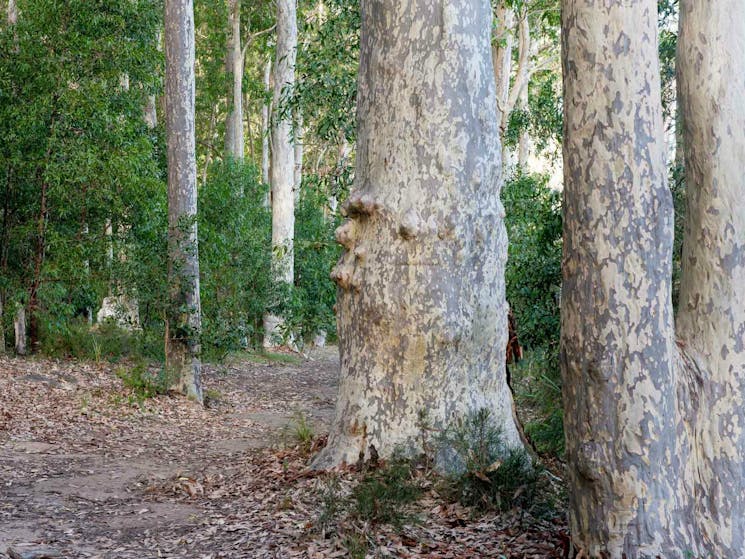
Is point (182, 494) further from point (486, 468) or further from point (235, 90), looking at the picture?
point (235, 90)

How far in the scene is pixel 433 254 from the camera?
596 centimetres

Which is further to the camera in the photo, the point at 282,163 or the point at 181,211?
the point at 282,163

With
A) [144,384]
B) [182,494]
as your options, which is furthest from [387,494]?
[144,384]

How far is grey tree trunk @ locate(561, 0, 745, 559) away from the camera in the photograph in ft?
12.9

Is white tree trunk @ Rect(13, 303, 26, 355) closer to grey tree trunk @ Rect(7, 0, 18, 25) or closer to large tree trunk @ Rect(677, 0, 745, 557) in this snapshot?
grey tree trunk @ Rect(7, 0, 18, 25)

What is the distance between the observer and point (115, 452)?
8258 mm

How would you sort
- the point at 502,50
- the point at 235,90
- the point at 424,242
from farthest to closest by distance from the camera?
the point at 235,90
the point at 502,50
the point at 424,242

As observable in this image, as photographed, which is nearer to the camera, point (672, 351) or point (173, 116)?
point (672, 351)

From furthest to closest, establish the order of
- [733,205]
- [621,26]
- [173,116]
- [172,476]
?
[173,116], [172,476], [733,205], [621,26]

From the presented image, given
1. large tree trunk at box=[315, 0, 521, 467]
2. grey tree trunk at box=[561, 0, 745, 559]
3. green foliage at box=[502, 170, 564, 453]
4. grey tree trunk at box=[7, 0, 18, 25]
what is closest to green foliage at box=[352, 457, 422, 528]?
large tree trunk at box=[315, 0, 521, 467]

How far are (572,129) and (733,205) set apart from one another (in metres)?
0.95

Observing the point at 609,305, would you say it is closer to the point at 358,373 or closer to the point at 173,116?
the point at 358,373

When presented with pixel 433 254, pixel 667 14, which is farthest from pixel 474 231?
pixel 667 14

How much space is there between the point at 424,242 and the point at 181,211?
697cm
